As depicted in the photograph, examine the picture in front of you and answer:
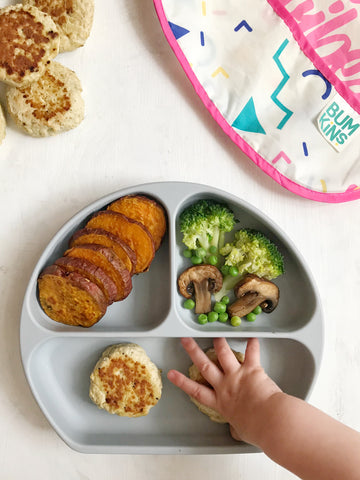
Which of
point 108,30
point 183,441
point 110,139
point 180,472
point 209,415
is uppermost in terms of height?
point 108,30

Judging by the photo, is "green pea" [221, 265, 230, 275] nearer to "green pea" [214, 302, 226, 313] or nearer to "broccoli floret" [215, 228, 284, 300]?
"broccoli floret" [215, 228, 284, 300]

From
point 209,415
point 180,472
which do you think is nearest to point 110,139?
point 209,415

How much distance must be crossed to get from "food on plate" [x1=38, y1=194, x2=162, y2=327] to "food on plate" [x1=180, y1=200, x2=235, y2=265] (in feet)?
0.54

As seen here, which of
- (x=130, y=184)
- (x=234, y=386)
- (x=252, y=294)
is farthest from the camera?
(x=130, y=184)

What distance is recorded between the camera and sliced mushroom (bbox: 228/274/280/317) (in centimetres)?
180

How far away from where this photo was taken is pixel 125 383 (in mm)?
1797

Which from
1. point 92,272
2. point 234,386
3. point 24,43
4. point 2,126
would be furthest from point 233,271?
point 24,43

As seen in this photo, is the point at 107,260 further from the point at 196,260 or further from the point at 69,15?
the point at 69,15

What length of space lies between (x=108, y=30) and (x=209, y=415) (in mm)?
1618

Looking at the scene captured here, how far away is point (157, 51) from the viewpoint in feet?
6.51

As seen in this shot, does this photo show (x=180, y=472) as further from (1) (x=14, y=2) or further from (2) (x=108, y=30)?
(1) (x=14, y=2)

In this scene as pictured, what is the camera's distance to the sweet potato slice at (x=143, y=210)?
69.6 inches

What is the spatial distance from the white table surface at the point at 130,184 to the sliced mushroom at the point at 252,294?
0.84 feet

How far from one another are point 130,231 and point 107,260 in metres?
0.14
